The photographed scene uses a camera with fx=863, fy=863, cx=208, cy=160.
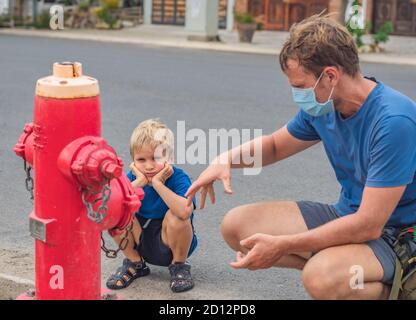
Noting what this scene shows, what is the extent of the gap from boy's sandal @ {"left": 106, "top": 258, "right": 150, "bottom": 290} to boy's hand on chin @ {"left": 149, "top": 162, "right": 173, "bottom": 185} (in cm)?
45

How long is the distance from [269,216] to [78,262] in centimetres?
98

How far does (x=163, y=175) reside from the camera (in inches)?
164

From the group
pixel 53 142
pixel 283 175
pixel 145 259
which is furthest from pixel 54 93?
pixel 283 175

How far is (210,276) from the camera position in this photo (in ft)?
14.6

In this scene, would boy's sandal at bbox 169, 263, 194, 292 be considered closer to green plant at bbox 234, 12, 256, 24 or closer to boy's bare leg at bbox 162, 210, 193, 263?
boy's bare leg at bbox 162, 210, 193, 263

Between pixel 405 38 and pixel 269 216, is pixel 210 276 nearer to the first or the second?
pixel 269 216

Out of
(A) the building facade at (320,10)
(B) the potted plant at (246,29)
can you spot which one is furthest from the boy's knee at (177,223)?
(A) the building facade at (320,10)

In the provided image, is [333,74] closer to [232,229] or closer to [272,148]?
[272,148]

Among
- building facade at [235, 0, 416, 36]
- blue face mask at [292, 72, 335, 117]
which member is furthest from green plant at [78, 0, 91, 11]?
blue face mask at [292, 72, 335, 117]

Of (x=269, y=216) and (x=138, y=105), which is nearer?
(x=269, y=216)

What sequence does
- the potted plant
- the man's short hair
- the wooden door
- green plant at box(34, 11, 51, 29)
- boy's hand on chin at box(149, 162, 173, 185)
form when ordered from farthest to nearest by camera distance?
1. green plant at box(34, 11, 51, 29)
2. the wooden door
3. the potted plant
4. boy's hand on chin at box(149, 162, 173, 185)
5. the man's short hair

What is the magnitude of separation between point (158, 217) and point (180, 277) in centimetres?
32

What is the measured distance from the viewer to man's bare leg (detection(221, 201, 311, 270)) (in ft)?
12.5

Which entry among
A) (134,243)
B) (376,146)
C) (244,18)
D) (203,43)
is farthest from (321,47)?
(244,18)
